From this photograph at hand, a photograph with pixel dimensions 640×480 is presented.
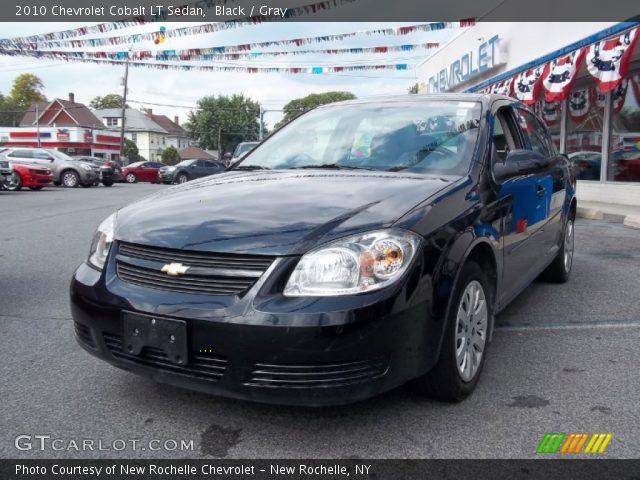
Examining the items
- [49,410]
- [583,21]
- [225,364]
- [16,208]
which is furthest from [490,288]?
[16,208]

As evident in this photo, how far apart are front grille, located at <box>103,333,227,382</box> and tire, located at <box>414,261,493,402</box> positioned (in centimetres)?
94

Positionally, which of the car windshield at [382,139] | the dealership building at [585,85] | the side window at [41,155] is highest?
the dealership building at [585,85]

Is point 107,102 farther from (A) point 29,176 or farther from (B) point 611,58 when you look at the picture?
(B) point 611,58

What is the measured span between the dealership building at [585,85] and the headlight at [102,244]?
9225 mm

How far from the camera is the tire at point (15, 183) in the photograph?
59.9 ft

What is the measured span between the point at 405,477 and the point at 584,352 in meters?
1.85

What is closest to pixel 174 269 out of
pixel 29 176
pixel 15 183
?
pixel 15 183

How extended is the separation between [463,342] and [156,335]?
55.5 inches

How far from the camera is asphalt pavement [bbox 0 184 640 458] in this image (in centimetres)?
240

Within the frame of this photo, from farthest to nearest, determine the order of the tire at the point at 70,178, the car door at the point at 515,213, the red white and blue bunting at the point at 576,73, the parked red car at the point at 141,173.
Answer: the parked red car at the point at 141,173 → the tire at the point at 70,178 → the red white and blue bunting at the point at 576,73 → the car door at the point at 515,213

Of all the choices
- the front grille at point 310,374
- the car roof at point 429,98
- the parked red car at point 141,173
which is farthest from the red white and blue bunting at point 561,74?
the parked red car at point 141,173

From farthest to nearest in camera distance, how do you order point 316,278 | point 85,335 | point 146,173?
point 146,173
point 85,335
point 316,278

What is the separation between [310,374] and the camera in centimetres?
224

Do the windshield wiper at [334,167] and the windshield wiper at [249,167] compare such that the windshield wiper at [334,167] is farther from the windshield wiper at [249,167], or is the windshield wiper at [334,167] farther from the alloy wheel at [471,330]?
the alloy wheel at [471,330]
